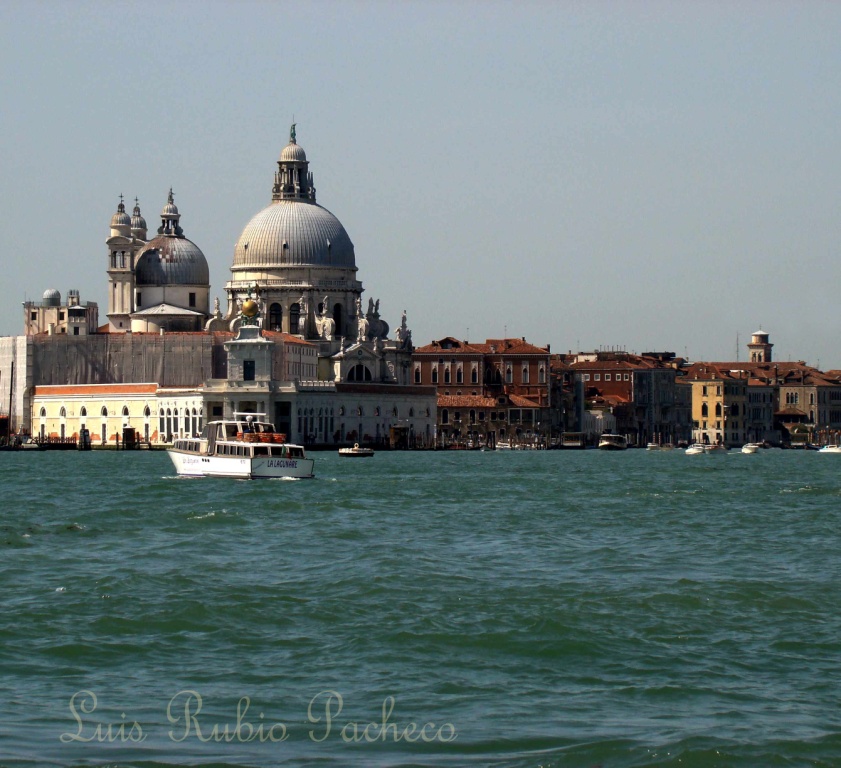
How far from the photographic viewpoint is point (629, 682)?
51.1 feet

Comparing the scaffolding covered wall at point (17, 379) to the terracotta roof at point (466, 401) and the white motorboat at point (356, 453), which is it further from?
the terracotta roof at point (466, 401)

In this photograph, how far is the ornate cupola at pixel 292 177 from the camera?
103m

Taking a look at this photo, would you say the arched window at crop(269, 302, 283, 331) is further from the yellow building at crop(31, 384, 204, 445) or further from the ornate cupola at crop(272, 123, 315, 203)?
the yellow building at crop(31, 384, 204, 445)

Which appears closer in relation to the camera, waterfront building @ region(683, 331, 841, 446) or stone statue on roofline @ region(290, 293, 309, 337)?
stone statue on roofline @ region(290, 293, 309, 337)

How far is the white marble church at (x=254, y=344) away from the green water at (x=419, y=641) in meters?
53.9

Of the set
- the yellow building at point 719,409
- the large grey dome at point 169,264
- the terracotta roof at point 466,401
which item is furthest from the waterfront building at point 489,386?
the yellow building at point 719,409

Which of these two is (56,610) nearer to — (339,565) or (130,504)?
(339,565)

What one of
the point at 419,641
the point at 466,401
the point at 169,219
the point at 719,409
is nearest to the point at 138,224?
the point at 169,219

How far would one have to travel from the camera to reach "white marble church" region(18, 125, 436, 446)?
284ft

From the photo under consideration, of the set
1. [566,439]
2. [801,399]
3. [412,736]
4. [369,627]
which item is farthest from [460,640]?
[801,399]

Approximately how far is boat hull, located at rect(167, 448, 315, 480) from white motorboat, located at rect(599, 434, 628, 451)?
53.9 m

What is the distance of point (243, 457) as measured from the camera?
47.9 m

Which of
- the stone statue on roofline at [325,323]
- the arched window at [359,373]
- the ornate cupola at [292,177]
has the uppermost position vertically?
the ornate cupola at [292,177]

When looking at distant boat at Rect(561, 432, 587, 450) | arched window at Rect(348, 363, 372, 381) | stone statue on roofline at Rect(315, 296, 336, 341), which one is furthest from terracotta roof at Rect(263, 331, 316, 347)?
distant boat at Rect(561, 432, 587, 450)
